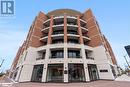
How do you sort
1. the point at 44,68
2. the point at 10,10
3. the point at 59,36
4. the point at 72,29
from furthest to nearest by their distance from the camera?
the point at 72,29
the point at 59,36
the point at 44,68
the point at 10,10

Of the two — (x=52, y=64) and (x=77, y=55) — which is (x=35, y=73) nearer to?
(x=52, y=64)

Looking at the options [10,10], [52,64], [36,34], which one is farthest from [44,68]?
[10,10]

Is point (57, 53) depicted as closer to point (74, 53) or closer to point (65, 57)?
point (74, 53)

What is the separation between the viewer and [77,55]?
38875mm

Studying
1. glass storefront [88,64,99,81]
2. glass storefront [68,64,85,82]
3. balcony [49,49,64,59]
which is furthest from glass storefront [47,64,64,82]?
glass storefront [88,64,99,81]

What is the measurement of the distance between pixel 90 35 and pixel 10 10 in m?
24.3

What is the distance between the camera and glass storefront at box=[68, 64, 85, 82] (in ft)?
113

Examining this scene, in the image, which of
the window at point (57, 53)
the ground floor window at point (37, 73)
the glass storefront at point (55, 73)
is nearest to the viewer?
the glass storefront at point (55, 73)

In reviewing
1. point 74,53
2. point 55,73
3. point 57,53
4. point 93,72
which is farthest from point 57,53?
point 93,72

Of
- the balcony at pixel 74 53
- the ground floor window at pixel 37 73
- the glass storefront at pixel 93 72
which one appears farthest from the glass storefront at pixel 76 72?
the ground floor window at pixel 37 73

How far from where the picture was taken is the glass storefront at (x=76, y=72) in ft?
113

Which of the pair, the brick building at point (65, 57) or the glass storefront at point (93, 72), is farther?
the glass storefront at point (93, 72)

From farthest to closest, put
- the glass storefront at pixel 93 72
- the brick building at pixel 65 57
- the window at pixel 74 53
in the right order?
1. the window at pixel 74 53
2. the glass storefront at pixel 93 72
3. the brick building at pixel 65 57

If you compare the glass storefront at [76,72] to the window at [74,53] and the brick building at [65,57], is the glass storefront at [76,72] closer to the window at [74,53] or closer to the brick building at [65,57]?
the brick building at [65,57]
